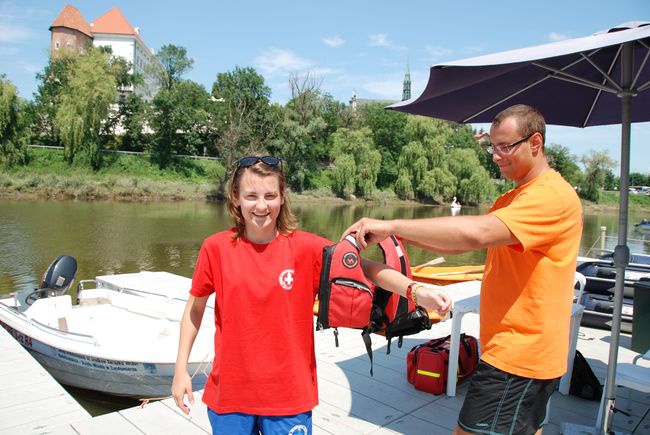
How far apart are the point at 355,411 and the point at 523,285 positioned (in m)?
2.26

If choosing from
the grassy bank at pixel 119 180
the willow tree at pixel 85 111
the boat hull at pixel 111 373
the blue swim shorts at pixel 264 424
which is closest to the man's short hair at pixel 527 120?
the blue swim shorts at pixel 264 424

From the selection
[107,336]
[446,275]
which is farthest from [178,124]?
[107,336]

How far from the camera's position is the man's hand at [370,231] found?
5.90 ft

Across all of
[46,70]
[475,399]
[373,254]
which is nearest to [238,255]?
[475,399]

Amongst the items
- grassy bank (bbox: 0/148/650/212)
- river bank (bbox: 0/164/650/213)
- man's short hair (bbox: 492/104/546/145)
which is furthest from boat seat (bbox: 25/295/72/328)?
grassy bank (bbox: 0/148/650/212)

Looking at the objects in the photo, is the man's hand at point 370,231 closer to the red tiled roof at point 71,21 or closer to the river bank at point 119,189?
the river bank at point 119,189

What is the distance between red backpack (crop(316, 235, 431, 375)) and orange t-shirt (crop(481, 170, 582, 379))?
36 cm

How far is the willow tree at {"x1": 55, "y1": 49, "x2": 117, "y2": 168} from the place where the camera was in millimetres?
40250

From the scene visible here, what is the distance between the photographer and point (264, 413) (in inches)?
72.5

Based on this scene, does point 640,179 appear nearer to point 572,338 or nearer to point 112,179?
point 112,179

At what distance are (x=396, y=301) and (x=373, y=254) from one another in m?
16.6

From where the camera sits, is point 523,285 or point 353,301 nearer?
point 353,301

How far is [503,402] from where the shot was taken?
6.66 ft

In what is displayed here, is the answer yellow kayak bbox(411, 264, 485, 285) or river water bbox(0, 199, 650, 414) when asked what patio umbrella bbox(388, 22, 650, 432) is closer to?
river water bbox(0, 199, 650, 414)
